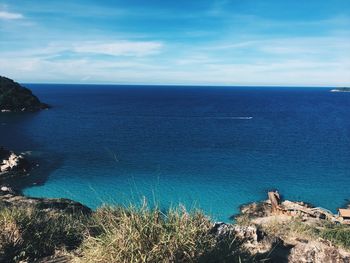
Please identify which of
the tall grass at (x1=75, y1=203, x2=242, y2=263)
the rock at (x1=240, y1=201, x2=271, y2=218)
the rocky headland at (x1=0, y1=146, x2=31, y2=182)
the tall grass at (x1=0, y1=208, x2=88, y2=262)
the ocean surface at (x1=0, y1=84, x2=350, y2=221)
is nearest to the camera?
the tall grass at (x1=75, y1=203, x2=242, y2=263)

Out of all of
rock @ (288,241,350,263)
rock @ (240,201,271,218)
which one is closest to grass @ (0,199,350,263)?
rock @ (288,241,350,263)

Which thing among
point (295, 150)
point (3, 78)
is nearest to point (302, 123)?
point (295, 150)

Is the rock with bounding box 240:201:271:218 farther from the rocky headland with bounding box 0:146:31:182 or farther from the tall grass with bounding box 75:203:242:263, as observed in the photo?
the rocky headland with bounding box 0:146:31:182

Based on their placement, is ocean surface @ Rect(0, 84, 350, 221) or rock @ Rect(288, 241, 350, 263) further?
ocean surface @ Rect(0, 84, 350, 221)

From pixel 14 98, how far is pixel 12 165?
71.5 metres

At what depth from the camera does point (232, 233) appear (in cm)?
888

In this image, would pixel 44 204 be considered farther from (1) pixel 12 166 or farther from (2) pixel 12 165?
(2) pixel 12 165

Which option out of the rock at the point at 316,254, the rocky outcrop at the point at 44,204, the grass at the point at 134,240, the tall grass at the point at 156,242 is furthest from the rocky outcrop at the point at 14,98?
the rock at the point at 316,254

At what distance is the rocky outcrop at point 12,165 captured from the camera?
41278mm

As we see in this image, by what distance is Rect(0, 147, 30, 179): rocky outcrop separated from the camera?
135ft

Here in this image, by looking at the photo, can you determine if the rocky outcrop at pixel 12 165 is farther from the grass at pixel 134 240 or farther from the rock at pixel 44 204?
the grass at pixel 134 240

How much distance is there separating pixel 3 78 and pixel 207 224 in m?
118

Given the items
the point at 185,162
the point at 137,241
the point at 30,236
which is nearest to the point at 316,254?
the point at 137,241

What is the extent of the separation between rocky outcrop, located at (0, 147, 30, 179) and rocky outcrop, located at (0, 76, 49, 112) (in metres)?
65.2
